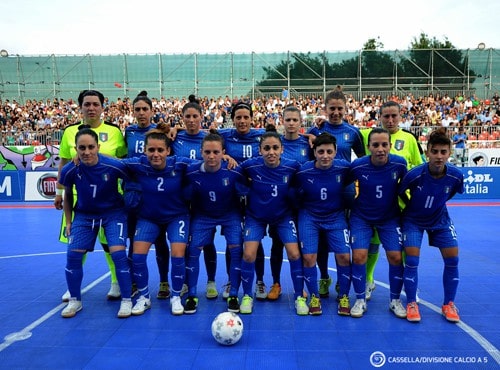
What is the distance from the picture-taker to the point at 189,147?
16.9ft

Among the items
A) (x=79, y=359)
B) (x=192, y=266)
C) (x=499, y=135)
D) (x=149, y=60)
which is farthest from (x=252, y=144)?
(x=149, y=60)

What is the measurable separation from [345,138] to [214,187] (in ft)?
5.62

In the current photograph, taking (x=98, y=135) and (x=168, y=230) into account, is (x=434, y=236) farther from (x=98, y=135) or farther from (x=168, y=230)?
(x=98, y=135)

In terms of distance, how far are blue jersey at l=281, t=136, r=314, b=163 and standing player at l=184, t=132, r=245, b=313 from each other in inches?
26.8

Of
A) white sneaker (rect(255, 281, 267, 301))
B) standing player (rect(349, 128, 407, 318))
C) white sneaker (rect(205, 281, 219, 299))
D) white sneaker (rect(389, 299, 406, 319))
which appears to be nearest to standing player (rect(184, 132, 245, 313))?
white sneaker (rect(205, 281, 219, 299))

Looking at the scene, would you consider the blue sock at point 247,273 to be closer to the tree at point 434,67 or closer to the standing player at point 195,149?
the standing player at point 195,149

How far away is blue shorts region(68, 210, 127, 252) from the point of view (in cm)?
463

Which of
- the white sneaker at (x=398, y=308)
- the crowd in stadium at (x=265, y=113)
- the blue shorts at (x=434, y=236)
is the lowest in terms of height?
the white sneaker at (x=398, y=308)

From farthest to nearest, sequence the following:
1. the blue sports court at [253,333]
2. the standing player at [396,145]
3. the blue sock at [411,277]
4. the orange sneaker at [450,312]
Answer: the standing player at [396,145], the blue sock at [411,277], the orange sneaker at [450,312], the blue sports court at [253,333]

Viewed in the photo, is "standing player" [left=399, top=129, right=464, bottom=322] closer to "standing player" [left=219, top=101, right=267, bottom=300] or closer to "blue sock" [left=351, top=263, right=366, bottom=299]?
"blue sock" [left=351, top=263, right=366, bottom=299]

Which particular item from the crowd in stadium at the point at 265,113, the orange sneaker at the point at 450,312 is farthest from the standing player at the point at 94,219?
the crowd in stadium at the point at 265,113

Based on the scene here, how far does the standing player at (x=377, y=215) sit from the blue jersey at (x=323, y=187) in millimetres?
163

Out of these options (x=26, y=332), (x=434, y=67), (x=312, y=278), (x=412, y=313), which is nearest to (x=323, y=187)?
(x=312, y=278)

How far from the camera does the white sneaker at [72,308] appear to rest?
4555mm
